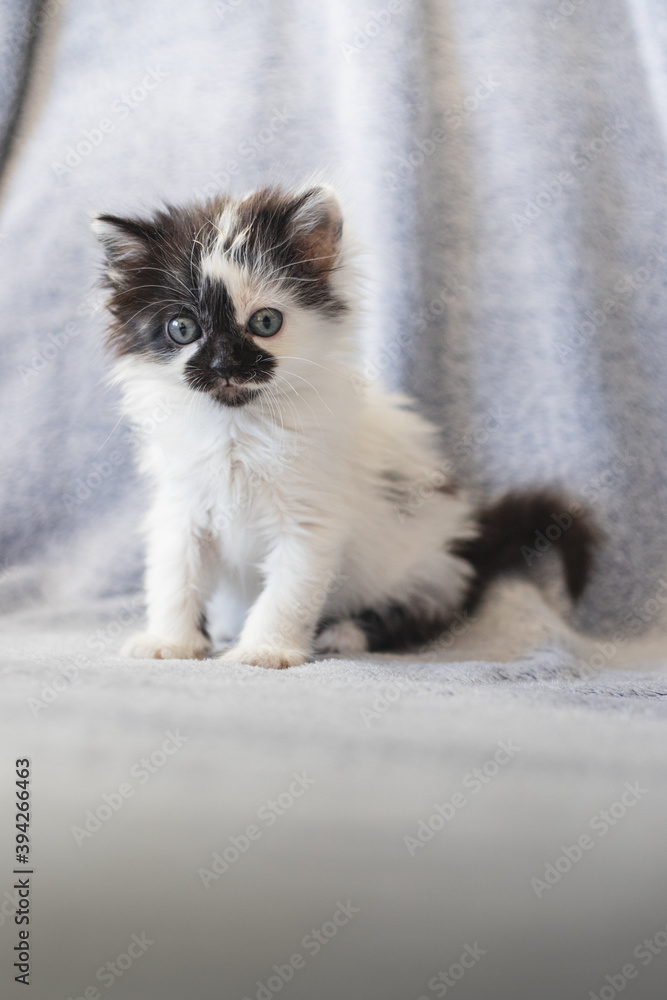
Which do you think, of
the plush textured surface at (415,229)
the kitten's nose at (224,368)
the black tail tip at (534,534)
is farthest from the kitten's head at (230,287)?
the black tail tip at (534,534)

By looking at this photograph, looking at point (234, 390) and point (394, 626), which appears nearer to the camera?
point (234, 390)

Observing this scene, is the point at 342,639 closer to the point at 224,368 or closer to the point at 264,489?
the point at 264,489

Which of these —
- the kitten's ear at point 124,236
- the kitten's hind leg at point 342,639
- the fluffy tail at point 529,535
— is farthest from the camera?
the fluffy tail at point 529,535

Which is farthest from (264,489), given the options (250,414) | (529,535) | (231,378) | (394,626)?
(529,535)

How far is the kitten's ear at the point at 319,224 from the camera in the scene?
5.25ft

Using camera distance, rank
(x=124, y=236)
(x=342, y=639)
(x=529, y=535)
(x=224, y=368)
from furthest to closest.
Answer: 1. (x=529, y=535)
2. (x=342, y=639)
3. (x=124, y=236)
4. (x=224, y=368)

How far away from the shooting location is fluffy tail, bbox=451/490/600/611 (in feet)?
6.93

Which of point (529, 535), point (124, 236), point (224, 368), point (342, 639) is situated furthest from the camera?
point (529, 535)

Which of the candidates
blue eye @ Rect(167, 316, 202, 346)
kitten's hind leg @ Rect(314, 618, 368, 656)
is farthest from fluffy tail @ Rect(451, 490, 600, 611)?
blue eye @ Rect(167, 316, 202, 346)

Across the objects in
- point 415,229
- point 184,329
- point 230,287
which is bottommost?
point 184,329

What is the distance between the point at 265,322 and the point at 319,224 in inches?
9.9

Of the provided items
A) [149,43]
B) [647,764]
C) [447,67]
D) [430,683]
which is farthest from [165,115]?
[647,764]

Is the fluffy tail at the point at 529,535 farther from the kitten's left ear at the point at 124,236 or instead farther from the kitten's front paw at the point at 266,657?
the kitten's left ear at the point at 124,236

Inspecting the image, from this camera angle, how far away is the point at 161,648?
5.28 ft
